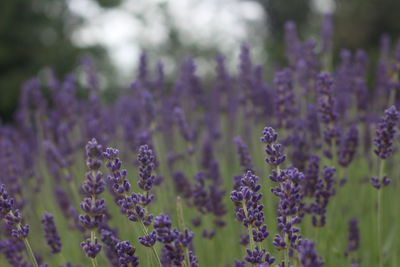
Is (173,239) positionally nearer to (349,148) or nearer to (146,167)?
(146,167)

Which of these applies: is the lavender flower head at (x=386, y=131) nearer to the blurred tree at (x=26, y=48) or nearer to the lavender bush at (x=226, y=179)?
the lavender bush at (x=226, y=179)

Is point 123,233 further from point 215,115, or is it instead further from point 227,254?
point 215,115

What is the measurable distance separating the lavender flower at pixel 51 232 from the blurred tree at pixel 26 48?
37.7 feet

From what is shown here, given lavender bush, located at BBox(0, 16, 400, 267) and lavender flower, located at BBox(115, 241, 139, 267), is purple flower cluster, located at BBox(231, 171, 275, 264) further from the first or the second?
lavender flower, located at BBox(115, 241, 139, 267)

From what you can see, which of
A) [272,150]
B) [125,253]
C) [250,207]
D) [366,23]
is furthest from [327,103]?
[366,23]

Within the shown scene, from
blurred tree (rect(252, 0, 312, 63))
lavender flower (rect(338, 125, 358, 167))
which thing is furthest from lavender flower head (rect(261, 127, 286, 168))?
blurred tree (rect(252, 0, 312, 63))

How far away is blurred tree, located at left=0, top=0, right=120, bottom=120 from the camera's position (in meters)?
13.1

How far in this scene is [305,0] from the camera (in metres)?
20.8

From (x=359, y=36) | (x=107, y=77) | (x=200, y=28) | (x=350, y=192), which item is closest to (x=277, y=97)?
(x=350, y=192)

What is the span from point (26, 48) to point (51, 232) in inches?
519

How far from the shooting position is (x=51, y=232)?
6.56ft

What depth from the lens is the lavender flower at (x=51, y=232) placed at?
1.94m

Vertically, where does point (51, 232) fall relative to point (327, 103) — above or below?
below

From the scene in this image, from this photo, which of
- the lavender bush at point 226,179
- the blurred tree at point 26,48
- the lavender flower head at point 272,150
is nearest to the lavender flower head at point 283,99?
the lavender bush at point 226,179
